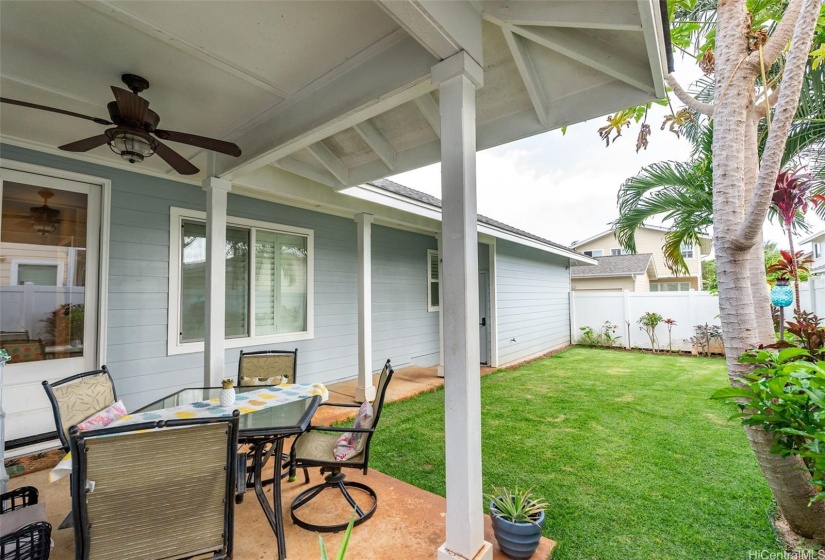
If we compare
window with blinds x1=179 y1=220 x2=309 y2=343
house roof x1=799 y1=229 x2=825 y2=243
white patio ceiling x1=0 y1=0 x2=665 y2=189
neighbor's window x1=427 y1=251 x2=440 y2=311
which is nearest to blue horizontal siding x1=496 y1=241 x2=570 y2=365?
neighbor's window x1=427 y1=251 x2=440 y2=311

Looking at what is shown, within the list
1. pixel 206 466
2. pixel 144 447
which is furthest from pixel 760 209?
pixel 144 447

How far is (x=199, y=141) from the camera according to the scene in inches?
94.8

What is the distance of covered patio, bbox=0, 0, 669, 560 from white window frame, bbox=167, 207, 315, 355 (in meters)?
0.02

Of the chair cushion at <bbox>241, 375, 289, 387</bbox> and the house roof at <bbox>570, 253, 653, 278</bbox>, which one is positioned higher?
the house roof at <bbox>570, 253, 653, 278</bbox>

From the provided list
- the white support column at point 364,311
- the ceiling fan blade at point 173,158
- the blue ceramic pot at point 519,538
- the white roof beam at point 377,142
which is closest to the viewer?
the blue ceramic pot at point 519,538

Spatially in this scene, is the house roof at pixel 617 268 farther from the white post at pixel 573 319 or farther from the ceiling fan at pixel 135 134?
the ceiling fan at pixel 135 134

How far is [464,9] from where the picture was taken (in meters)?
1.85

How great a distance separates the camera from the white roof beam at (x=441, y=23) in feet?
5.27

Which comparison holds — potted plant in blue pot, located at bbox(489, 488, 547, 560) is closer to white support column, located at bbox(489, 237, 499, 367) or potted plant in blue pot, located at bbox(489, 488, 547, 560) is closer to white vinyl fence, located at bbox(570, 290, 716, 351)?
white support column, located at bbox(489, 237, 499, 367)

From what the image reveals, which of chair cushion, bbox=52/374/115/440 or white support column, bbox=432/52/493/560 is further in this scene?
chair cushion, bbox=52/374/115/440

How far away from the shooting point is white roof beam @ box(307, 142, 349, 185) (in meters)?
3.67

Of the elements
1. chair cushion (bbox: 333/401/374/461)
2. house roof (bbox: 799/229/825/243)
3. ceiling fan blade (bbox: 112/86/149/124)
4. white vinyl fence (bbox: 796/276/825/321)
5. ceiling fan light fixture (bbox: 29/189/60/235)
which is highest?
house roof (bbox: 799/229/825/243)

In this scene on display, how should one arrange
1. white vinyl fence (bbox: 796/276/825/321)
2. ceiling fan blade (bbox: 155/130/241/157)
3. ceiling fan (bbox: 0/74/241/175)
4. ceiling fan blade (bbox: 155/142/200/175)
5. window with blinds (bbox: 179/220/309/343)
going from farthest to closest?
white vinyl fence (bbox: 796/276/825/321) → window with blinds (bbox: 179/220/309/343) → ceiling fan blade (bbox: 155/142/200/175) → ceiling fan blade (bbox: 155/130/241/157) → ceiling fan (bbox: 0/74/241/175)

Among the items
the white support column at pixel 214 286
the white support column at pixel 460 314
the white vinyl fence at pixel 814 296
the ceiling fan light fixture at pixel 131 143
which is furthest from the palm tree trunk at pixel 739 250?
the white vinyl fence at pixel 814 296
